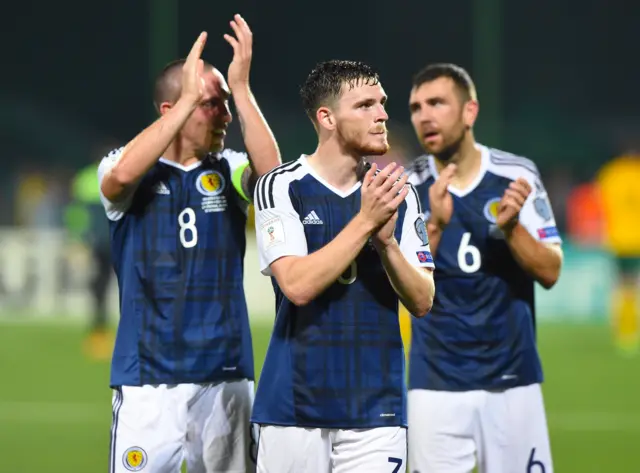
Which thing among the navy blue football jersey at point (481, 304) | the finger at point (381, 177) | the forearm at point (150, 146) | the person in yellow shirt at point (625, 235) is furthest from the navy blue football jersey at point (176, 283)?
the person in yellow shirt at point (625, 235)

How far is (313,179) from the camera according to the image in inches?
164

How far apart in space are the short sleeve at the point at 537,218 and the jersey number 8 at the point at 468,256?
0.71ft

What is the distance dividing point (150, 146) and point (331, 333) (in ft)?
3.11

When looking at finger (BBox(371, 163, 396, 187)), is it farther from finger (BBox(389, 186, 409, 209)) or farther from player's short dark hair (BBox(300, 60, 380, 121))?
player's short dark hair (BBox(300, 60, 380, 121))

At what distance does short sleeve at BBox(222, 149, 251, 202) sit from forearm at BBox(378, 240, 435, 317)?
947 millimetres

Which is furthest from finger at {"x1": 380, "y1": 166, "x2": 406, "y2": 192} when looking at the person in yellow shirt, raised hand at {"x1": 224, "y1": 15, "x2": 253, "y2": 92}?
the person in yellow shirt

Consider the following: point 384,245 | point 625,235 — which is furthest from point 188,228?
point 625,235

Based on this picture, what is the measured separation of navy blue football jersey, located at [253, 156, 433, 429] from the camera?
13.4ft

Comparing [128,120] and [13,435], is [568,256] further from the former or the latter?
[13,435]

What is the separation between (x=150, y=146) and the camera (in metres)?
4.46

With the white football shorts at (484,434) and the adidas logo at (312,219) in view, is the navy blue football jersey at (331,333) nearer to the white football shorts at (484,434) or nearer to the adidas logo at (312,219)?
the adidas logo at (312,219)

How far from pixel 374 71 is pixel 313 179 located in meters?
0.42

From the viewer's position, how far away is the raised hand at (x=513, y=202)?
4703 mm

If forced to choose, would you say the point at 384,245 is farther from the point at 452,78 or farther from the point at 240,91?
the point at 452,78
